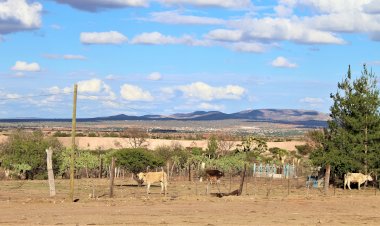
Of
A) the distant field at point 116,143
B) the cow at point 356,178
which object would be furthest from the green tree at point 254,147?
the distant field at point 116,143

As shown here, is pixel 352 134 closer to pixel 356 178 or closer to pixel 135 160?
pixel 356 178

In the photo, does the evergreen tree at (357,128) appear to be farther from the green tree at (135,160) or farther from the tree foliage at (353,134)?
the green tree at (135,160)

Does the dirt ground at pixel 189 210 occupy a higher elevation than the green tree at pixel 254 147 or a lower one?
lower

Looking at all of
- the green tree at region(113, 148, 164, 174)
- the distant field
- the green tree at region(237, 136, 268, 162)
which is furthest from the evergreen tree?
the distant field

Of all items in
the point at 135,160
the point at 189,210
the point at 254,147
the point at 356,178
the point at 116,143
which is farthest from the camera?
the point at 116,143

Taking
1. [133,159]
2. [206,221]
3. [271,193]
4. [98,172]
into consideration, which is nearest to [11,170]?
[98,172]

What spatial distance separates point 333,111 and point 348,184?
510cm

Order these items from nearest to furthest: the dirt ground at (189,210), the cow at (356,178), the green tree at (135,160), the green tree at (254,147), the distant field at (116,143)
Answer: the dirt ground at (189,210) → the cow at (356,178) → the green tree at (135,160) → the green tree at (254,147) → the distant field at (116,143)

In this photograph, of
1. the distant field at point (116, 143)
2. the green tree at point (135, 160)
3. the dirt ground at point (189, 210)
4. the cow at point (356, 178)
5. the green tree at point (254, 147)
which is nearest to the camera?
the dirt ground at point (189, 210)

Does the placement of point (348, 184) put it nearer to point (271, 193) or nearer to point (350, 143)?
point (350, 143)

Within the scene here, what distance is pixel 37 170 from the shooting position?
5444 cm

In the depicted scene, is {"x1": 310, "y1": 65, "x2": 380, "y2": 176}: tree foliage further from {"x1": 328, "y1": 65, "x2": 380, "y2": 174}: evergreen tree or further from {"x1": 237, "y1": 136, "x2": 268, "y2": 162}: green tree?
{"x1": 237, "y1": 136, "x2": 268, "y2": 162}: green tree

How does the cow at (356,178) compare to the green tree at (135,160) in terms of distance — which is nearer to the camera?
the cow at (356,178)

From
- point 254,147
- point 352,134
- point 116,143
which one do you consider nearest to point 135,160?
point 352,134
